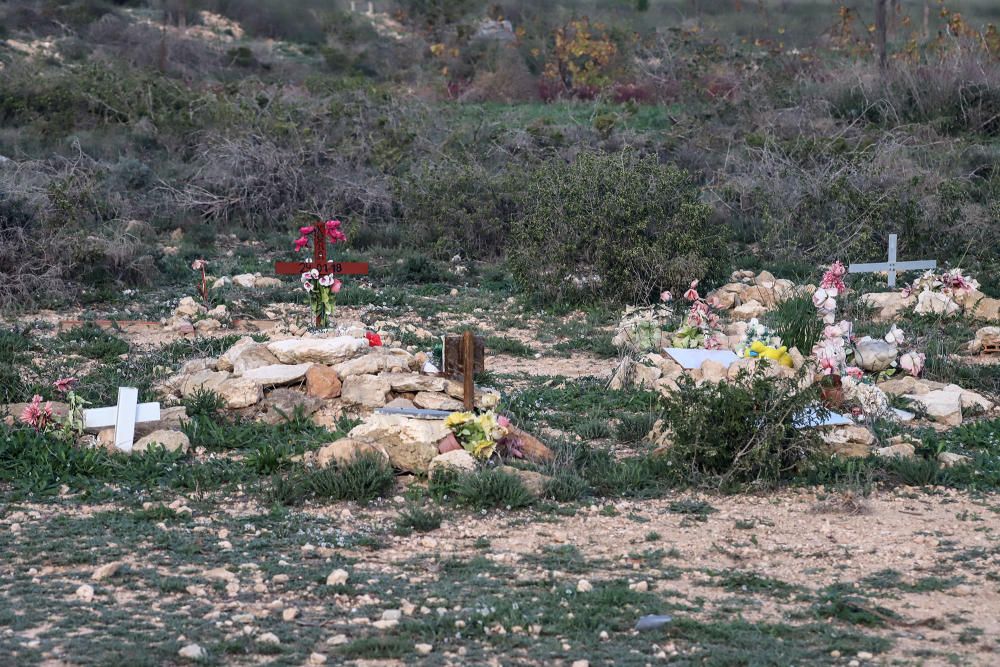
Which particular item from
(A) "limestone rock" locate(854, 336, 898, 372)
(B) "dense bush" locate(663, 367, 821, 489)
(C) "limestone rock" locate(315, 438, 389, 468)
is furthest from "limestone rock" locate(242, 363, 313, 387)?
(A) "limestone rock" locate(854, 336, 898, 372)

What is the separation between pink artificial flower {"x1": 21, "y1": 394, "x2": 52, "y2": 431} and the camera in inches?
281

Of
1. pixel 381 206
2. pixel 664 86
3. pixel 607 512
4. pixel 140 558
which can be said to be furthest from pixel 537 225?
pixel 664 86

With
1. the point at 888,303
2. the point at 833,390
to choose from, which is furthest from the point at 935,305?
the point at 833,390

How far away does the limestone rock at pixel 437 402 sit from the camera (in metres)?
7.52

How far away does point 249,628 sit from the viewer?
4.63 meters

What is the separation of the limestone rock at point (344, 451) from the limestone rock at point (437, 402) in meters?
0.88

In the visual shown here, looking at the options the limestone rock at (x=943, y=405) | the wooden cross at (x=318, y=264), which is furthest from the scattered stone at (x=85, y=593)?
the limestone rock at (x=943, y=405)

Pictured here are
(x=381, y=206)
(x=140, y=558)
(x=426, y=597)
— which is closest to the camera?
(x=426, y=597)

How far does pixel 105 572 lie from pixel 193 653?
3.45 ft

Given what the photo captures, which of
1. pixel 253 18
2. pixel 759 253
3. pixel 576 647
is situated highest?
pixel 253 18

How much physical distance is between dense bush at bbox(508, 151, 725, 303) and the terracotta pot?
413 centimetres

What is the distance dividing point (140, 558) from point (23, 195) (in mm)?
7809

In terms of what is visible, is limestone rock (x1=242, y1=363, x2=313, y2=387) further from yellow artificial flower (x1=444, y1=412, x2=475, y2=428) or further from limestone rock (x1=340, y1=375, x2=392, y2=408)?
yellow artificial flower (x1=444, y1=412, x2=475, y2=428)

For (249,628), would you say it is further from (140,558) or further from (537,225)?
(537,225)
